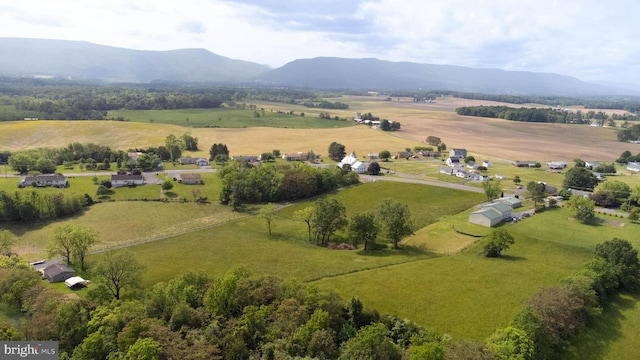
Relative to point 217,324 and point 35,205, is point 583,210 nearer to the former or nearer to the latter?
point 217,324

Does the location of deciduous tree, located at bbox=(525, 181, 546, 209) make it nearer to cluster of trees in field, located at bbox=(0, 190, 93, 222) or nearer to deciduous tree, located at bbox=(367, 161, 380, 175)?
deciduous tree, located at bbox=(367, 161, 380, 175)

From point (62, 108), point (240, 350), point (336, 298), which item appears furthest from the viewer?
point (62, 108)

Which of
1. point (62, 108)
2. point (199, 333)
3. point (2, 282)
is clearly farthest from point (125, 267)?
point (62, 108)

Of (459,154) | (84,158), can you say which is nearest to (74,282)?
(84,158)

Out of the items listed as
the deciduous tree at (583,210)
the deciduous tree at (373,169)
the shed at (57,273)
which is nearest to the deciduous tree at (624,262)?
the deciduous tree at (583,210)

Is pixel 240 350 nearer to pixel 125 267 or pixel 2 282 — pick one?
pixel 125 267

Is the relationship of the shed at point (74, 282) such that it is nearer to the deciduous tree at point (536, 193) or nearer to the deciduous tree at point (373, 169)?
the deciduous tree at point (373, 169)
